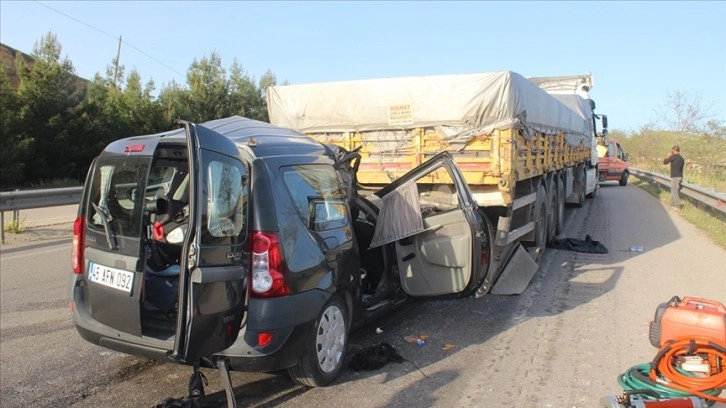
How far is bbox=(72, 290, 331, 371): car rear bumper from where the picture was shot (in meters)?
3.47

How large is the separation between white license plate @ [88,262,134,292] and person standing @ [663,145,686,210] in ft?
52.2

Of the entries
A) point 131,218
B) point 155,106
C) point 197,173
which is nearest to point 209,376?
point 131,218

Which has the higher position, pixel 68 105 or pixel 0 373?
pixel 68 105

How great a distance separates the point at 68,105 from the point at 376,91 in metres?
18.2

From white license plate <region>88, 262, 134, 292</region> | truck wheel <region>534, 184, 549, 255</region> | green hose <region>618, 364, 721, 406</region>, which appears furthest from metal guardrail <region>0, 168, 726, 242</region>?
green hose <region>618, 364, 721, 406</region>

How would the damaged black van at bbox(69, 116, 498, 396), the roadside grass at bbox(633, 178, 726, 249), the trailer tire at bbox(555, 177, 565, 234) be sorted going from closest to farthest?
the damaged black van at bbox(69, 116, 498, 396)
the roadside grass at bbox(633, 178, 726, 249)
the trailer tire at bbox(555, 177, 565, 234)

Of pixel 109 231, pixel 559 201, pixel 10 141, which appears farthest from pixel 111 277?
pixel 10 141

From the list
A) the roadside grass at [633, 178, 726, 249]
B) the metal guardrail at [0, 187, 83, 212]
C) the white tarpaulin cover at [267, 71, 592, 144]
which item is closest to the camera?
the white tarpaulin cover at [267, 71, 592, 144]

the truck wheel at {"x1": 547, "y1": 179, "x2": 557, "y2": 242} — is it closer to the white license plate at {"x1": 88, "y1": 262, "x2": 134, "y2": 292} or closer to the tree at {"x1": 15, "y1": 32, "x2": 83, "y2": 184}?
the white license plate at {"x1": 88, "y1": 262, "x2": 134, "y2": 292}

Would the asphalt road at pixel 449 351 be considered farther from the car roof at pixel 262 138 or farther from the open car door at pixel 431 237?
the car roof at pixel 262 138

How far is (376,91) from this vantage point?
7.30 m

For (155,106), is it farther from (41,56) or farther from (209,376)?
(209,376)

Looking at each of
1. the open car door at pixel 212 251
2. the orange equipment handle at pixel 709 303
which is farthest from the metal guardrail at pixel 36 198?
the orange equipment handle at pixel 709 303

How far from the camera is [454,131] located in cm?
679
